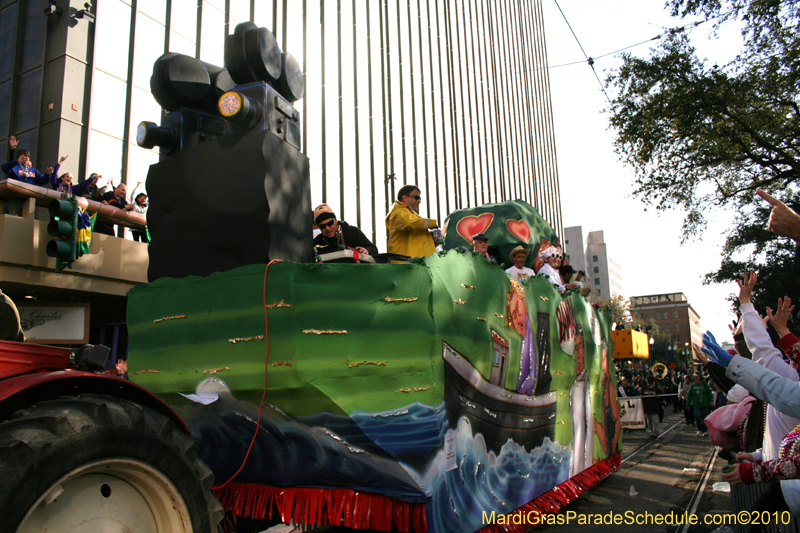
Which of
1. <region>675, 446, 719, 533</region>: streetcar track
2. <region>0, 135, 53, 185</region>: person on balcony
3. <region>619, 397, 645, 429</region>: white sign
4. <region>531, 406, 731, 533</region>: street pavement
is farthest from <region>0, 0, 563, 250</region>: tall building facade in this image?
<region>619, 397, 645, 429</region>: white sign

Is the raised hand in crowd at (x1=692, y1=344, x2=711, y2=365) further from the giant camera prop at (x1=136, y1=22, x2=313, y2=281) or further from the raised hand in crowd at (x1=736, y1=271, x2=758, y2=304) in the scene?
the giant camera prop at (x1=136, y1=22, x2=313, y2=281)

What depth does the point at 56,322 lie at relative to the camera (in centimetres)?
1012

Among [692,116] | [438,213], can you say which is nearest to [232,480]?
[692,116]

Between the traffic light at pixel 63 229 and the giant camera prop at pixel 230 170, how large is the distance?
549 centimetres

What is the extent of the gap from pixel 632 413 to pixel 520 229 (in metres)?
8.98

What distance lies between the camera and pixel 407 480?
3377mm

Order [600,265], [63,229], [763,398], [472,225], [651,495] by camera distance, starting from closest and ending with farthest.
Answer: [763,398], [651,495], [472,225], [63,229], [600,265]

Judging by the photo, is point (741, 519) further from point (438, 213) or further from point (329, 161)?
point (438, 213)

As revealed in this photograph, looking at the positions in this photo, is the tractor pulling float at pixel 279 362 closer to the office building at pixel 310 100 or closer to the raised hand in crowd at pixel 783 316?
the office building at pixel 310 100

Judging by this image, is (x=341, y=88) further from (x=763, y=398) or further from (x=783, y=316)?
(x=763, y=398)

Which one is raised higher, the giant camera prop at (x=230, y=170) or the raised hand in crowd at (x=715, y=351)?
the giant camera prop at (x=230, y=170)

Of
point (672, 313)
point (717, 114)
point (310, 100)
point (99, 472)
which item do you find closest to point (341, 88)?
point (310, 100)

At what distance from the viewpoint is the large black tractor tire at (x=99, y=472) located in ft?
5.91

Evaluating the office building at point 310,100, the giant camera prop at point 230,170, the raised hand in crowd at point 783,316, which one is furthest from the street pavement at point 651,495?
the office building at point 310,100
